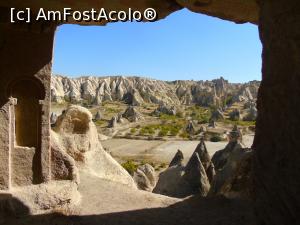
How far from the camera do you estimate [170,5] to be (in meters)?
5.85

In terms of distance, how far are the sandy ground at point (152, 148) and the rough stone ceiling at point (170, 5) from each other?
53.1 ft

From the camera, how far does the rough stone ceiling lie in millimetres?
5375

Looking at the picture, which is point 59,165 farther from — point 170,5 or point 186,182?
point 186,182

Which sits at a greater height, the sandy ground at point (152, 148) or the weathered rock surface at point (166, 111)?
the weathered rock surface at point (166, 111)

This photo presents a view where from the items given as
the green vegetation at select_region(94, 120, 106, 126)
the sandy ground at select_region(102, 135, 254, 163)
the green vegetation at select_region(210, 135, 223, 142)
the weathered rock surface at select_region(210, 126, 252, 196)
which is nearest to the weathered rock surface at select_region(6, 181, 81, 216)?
the weathered rock surface at select_region(210, 126, 252, 196)

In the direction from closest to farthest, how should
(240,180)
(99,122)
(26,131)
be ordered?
(26,131) → (240,180) → (99,122)

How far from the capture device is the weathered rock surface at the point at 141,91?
7050 centimetres

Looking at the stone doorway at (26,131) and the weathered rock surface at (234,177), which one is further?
the weathered rock surface at (234,177)

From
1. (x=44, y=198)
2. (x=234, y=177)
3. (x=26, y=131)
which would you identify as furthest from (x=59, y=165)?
(x=234, y=177)

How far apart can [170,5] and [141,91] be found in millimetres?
71232

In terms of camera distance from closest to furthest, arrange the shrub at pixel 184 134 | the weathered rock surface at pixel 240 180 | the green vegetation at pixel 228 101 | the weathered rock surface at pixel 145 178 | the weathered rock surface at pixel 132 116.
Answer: the weathered rock surface at pixel 240 180
the weathered rock surface at pixel 145 178
the shrub at pixel 184 134
the weathered rock surface at pixel 132 116
the green vegetation at pixel 228 101

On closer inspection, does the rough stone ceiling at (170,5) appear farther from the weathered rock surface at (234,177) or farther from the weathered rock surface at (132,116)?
the weathered rock surface at (132,116)

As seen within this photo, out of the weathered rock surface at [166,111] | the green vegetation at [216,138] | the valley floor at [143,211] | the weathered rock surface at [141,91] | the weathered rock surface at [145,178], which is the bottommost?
the weathered rock surface at [145,178]

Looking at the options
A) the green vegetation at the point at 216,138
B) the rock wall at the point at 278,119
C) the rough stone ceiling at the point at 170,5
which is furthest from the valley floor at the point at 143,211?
the green vegetation at the point at 216,138
